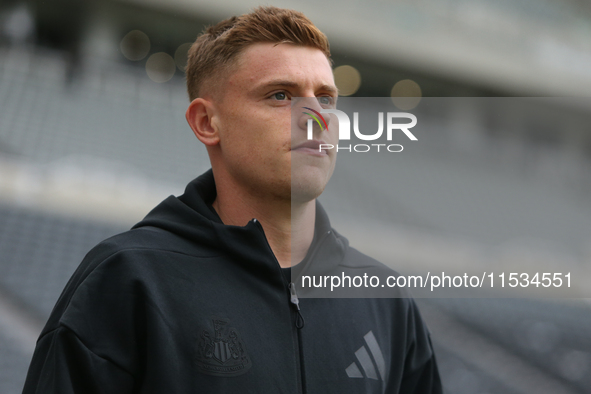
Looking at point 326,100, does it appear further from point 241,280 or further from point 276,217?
point 241,280

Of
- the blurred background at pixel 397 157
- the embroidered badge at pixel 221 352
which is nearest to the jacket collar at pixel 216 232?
the embroidered badge at pixel 221 352

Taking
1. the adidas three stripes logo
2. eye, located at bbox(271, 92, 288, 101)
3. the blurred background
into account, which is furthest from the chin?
the blurred background

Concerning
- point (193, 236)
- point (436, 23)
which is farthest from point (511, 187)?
point (436, 23)

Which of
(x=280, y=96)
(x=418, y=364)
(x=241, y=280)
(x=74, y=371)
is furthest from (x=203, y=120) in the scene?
(x=418, y=364)

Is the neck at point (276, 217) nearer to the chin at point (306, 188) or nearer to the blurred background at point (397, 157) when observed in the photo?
the chin at point (306, 188)

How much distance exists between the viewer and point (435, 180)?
4.01ft

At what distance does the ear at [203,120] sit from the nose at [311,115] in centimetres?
14

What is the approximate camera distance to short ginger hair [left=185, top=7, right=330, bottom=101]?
0.78 metres

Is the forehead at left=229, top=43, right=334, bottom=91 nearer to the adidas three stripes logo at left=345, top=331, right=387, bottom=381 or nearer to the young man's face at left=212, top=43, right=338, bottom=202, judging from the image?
the young man's face at left=212, top=43, right=338, bottom=202

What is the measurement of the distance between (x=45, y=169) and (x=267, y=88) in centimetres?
325

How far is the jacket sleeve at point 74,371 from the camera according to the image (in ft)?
1.86

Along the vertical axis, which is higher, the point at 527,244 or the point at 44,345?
the point at 527,244

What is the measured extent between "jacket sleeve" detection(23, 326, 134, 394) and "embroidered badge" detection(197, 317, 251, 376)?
0.29 feet

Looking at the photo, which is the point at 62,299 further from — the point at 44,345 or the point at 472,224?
the point at 472,224
